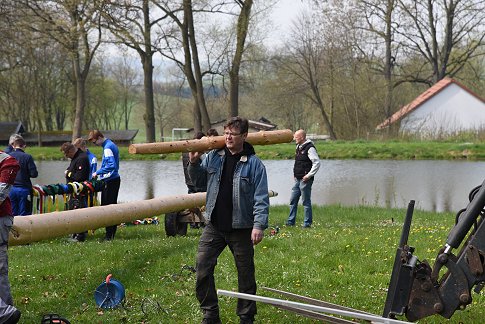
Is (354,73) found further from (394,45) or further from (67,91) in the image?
(67,91)

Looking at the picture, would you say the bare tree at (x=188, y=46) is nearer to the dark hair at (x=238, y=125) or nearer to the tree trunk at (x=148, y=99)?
the tree trunk at (x=148, y=99)

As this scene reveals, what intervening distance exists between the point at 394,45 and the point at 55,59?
26.4 m

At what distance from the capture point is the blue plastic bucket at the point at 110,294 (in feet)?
23.8

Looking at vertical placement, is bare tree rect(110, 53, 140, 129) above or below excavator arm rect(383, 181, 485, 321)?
above

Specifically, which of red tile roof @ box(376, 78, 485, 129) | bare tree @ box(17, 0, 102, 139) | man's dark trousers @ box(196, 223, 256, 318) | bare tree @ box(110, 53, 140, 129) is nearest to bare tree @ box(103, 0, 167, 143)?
bare tree @ box(17, 0, 102, 139)

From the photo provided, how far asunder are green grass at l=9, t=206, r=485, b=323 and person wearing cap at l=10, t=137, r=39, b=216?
0.94 meters

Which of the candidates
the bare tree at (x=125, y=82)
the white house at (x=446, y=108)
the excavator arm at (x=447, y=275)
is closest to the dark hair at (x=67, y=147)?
the excavator arm at (x=447, y=275)

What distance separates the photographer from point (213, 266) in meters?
6.65

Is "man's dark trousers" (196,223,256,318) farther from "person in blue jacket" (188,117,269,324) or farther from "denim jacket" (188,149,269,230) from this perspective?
"denim jacket" (188,149,269,230)

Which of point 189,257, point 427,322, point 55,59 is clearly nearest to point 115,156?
point 189,257

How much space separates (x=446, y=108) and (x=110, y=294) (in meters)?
44.3

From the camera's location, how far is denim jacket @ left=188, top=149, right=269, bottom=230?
6473mm

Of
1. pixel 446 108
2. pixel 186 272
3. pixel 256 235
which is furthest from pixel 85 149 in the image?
pixel 446 108

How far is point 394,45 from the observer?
160 ft
